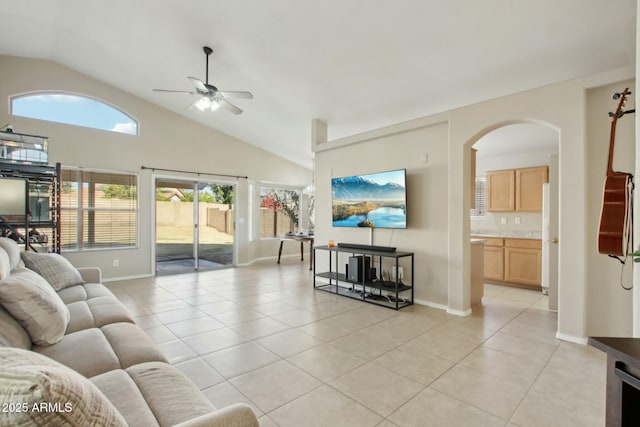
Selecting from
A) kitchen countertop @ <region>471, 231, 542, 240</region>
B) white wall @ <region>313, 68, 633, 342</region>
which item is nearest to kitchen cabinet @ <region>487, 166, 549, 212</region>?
kitchen countertop @ <region>471, 231, 542, 240</region>

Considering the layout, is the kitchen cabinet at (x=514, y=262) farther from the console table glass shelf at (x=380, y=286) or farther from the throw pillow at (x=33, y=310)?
the throw pillow at (x=33, y=310)

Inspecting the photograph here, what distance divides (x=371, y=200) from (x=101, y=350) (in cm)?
357

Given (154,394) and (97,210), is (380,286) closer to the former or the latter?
(154,394)

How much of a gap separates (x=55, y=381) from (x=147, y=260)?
6102 mm

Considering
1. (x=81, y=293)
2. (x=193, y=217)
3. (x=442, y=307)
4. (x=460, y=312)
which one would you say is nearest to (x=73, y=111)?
(x=193, y=217)

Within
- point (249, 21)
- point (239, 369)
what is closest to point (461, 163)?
point (249, 21)

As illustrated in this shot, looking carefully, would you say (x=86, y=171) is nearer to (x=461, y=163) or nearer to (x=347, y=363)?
(x=347, y=363)

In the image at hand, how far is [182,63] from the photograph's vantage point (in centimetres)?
447

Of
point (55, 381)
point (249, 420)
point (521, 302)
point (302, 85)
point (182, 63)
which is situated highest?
point (182, 63)

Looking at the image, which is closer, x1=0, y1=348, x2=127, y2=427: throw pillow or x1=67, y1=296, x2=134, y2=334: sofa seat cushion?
x1=0, y1=348, x2=127, y2=427: throw pillow

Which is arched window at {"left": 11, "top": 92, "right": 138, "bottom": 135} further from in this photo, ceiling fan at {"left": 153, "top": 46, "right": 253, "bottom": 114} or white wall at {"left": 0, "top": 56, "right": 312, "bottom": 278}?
ceiling fan at {"left": 153, "top": 46, "right": 253, "bottom": 114}

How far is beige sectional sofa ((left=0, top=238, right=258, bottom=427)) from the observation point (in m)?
0.58

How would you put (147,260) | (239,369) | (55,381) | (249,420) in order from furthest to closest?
1. (147,260)
2. (239,369)
3. (249,420)
4. (55,381)

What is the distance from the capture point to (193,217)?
6668mm
